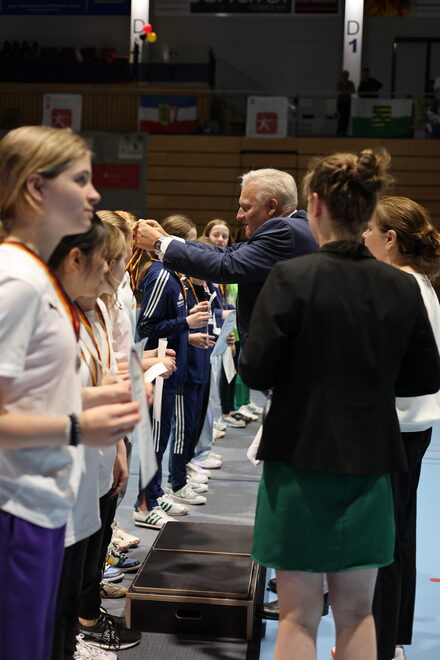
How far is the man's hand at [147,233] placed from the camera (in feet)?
9.76

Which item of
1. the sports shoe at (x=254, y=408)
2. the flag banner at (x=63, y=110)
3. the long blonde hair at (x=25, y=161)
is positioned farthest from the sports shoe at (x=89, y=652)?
the flag banner at (x=63, y=110)

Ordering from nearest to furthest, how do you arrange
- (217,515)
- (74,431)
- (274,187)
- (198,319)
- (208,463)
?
1. (74,431)
2. (274,187)
3. (198,319)
4. (217,515)
5. (208,463)

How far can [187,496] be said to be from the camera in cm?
461

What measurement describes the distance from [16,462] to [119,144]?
13.0 m

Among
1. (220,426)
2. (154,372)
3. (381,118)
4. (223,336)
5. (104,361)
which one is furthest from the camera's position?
(381,118)

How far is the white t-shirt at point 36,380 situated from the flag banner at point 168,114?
1275cm

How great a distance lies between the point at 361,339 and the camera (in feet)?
5.91

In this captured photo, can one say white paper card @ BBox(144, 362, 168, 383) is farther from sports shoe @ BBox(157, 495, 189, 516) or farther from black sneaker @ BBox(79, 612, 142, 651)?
sports shoe @ BBox(157, 495, 189, 516)

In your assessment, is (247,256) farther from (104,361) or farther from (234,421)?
(234,421)

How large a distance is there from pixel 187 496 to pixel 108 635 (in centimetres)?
194

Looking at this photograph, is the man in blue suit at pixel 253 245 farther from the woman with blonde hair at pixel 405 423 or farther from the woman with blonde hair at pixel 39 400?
the woman with blonde hair at pixel 39 400

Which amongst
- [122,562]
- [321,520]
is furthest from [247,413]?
[321,520]

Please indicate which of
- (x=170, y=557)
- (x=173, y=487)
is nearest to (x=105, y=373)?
(x=170, y=557)

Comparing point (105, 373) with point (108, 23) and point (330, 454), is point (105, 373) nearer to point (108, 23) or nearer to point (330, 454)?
point (330, 454)
